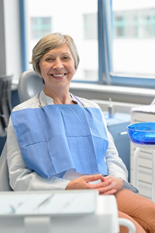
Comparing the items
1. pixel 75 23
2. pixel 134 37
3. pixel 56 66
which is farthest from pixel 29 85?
pixel 75 23

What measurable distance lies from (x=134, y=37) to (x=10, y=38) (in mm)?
1679

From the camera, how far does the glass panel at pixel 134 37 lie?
3.79 metres

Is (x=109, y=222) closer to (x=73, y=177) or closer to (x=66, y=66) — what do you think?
(x=73, y=177)

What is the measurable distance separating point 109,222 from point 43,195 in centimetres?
17

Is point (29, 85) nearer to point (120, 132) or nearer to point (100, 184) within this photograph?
point (100, 184)

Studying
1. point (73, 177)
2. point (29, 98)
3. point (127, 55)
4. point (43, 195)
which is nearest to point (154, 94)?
point (127, 55)

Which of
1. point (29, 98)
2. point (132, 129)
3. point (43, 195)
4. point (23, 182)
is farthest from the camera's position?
point (29, 98)

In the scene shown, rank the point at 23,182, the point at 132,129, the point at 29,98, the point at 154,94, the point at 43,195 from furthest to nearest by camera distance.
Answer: the point at 154,94 < the point at 29,98 < the point at 132,129 < the point at 23,182 < the point at 43,195

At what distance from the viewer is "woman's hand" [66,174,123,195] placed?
1619 millimetres

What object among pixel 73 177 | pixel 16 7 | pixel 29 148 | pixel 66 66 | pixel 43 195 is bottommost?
pixel 73 177

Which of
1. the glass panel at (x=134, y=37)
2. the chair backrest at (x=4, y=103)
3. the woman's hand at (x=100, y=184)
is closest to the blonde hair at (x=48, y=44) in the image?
the woman's hand at (x=100, y=184)

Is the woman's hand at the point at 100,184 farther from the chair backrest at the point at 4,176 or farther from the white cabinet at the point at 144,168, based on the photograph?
the white cabinet at the point at 144,168

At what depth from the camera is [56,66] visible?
1.86 meters

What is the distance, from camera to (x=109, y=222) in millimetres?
765
